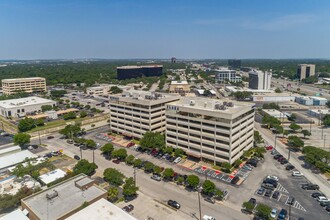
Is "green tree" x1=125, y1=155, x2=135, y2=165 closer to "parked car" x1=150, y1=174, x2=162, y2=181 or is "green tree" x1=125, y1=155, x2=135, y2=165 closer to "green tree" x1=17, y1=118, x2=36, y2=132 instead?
"parked car" x1=150, y1=174, x2=162, y2=181

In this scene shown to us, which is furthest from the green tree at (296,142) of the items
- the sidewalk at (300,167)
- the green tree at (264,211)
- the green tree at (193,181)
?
the green tree at (193,181)

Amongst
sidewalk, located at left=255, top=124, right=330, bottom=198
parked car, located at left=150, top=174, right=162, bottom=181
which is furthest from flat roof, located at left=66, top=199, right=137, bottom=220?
sidewalk, located at left=255, top=124, right=330, bottom=198

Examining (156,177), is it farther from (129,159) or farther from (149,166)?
(129,159)

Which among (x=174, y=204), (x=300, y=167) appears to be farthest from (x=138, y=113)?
(x=300, y=167)

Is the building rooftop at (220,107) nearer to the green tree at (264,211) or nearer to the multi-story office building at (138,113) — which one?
the multi-story office building at (138,113)

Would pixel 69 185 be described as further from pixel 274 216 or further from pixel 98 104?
pixel 98 104
